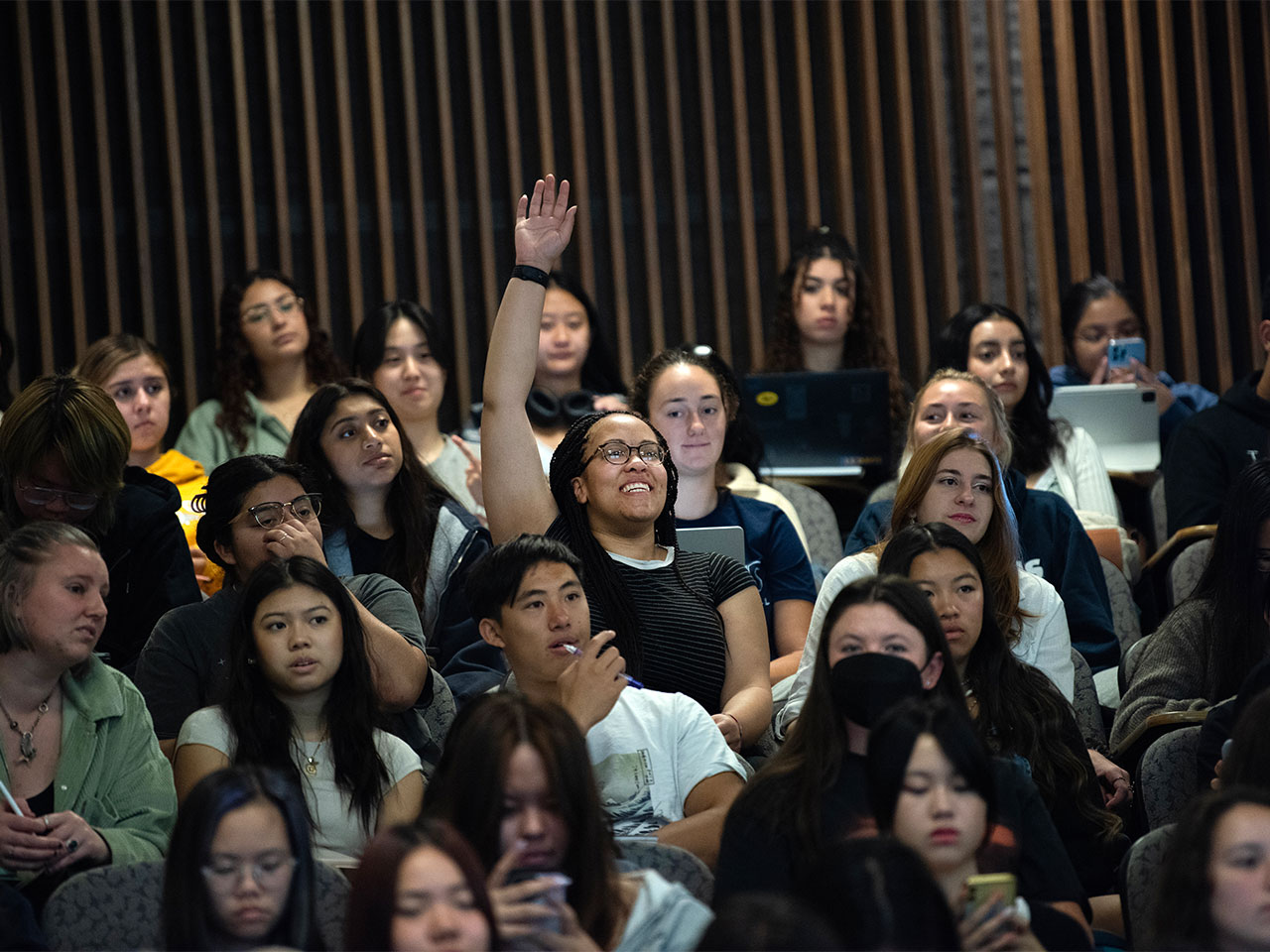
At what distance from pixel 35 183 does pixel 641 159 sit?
1.89 meters

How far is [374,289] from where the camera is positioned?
543cm

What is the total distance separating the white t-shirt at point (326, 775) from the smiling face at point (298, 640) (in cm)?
11

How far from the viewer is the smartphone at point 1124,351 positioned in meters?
4.70

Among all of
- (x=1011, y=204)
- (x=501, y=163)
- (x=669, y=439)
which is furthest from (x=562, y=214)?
(x=1011, y=204)

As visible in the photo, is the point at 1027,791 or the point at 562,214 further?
the point at 562,214

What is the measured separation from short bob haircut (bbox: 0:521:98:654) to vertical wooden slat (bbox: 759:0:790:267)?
10.2ft

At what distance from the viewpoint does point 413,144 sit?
5316 millimetres

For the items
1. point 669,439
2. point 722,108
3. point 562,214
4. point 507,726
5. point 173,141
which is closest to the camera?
point 507,726

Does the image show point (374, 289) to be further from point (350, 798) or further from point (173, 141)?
point (350, 798)

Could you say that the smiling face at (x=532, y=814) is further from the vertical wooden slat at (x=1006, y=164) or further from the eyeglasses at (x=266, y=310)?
the vertical wooden slat at (x=1006, y=164)

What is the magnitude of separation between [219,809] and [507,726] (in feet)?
1.29

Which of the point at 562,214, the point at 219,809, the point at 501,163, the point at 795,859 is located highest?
the point at 501,163

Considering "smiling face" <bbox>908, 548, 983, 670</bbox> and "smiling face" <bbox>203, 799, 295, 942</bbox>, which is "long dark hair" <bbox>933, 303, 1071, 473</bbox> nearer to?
"smiling face" <bbox>908, 548, 983, 670</bbox>

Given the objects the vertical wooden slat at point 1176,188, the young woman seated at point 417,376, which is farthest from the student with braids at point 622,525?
the vertical wooden slat at point 1176,188
